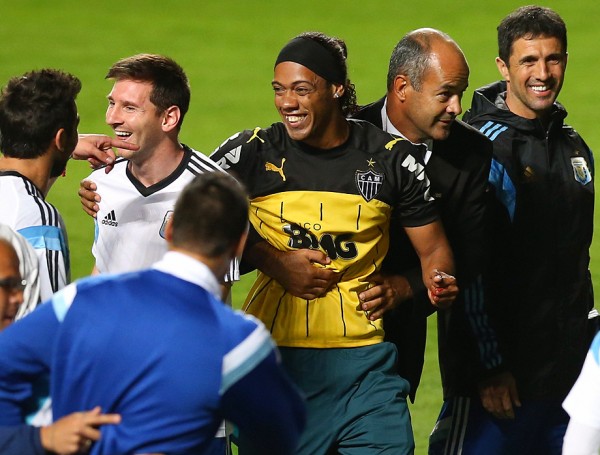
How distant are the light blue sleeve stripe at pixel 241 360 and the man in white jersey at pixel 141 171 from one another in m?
1.66

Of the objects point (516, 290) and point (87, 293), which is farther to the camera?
point (516, 290)

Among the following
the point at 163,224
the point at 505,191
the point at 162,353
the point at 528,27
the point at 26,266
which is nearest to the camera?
the point at 162,353

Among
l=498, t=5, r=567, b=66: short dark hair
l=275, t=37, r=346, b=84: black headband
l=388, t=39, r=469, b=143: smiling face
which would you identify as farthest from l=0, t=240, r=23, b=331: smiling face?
l=498, t=5, r=567, b=66: short dark hair

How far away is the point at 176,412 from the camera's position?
311 cm

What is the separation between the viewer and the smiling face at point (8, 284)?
3.39 metres

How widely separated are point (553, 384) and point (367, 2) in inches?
383

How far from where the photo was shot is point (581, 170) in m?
5.55

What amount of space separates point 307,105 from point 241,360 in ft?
6.12

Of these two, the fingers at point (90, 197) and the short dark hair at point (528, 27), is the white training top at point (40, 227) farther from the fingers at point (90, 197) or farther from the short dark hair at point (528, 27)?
the short dark hair at point (528, 27)

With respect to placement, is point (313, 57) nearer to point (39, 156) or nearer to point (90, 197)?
point (90, 197)

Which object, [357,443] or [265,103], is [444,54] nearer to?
[357,443]

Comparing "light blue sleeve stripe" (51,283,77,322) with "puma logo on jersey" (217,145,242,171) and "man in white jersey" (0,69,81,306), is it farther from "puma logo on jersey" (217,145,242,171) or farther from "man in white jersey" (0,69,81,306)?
"puma logo on jersey" (217,145,242,171)

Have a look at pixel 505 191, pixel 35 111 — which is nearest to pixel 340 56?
pixel 505 191

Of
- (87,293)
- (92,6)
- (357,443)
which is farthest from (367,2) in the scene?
(87,293)
